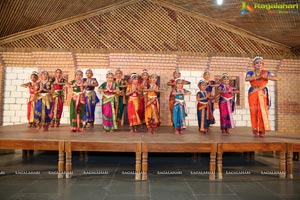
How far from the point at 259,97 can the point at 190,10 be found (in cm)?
391

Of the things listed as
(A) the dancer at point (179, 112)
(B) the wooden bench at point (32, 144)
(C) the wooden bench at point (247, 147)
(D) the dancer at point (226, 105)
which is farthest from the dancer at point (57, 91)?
(C) the wooden bench at point (247, 147)

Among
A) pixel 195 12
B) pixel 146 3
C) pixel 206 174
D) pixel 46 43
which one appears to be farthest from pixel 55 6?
pixel 206 174

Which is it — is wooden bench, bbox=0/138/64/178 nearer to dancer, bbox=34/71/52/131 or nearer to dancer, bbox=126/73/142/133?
dancer, bbox=34/71/52/131

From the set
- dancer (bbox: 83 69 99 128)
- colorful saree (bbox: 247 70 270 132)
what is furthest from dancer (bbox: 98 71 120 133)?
colorful saree (bbox: 247 70 270 132)

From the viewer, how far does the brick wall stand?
7207 mm

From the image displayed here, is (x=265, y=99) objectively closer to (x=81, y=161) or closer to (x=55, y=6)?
(x=81, y=161)

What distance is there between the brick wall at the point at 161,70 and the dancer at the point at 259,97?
289 cm

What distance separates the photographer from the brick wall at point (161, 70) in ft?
23.6

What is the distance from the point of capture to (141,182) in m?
3.54

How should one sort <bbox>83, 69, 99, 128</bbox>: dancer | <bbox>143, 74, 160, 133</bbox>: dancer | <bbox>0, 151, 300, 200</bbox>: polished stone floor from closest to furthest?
<bbox>0, 151, 300, 200</bbox>: polished stone floor, <bbox>143, 74, 160, 133</bbox>: dancer, <bbox>83, 69, 99, 128</bbox>: dancer

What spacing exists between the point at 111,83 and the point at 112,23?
2866 mm

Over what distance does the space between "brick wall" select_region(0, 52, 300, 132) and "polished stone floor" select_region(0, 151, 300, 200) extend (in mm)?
2427

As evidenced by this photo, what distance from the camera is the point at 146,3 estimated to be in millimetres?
7230

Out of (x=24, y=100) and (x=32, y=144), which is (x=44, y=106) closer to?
(x=32, y=144)
